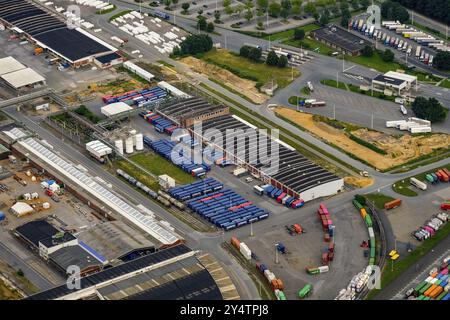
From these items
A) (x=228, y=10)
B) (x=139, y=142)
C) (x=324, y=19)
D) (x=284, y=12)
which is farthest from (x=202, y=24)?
(x=139, y=142)

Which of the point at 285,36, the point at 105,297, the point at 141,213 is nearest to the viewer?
the point at 105,297

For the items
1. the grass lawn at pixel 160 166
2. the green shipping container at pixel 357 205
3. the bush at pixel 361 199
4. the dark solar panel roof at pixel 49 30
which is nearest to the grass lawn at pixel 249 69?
the dark solar panel roof at pixel 49 30

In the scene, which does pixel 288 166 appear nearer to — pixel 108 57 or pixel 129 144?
pixel 129 144

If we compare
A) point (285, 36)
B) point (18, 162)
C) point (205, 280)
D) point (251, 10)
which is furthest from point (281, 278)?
point (251, 10)

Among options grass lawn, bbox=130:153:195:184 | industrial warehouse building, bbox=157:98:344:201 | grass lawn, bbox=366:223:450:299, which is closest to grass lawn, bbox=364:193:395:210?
industrial warehouse building, bbox=157:98:344:201

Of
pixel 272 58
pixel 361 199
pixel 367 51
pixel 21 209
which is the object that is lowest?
pixel 272 58

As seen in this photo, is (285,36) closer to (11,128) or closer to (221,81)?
(221,81)
